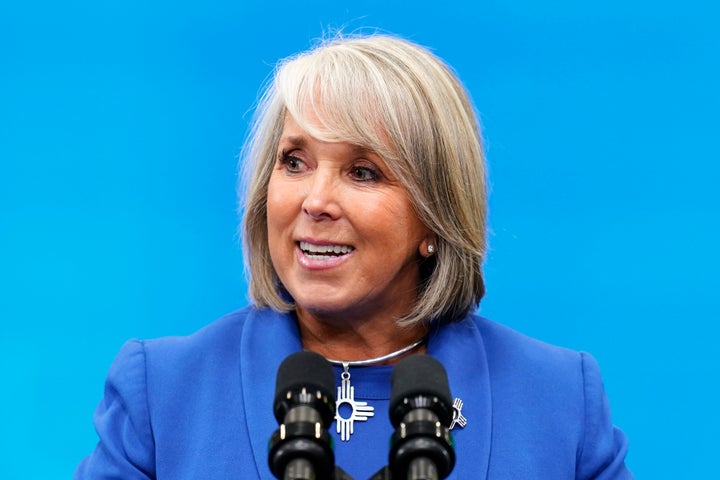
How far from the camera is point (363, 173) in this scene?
1756 mm

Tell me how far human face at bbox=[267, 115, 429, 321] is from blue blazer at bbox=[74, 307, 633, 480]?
145mm

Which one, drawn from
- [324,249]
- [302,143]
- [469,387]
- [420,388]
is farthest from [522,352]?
[420,388]

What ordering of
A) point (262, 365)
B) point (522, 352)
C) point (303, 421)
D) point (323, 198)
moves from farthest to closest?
point (522, 352) → point (262, 365) → point (323, 198) → point (303, 421)

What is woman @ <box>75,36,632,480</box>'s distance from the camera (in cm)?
171

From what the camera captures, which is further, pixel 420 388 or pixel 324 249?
pixel 324 249

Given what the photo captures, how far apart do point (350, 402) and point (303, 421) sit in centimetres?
73

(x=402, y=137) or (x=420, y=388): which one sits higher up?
(x=402, y=137)

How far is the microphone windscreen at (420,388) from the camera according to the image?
1.10 metres

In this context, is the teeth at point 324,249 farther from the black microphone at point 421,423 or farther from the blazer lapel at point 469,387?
the black microphone at point 421,423

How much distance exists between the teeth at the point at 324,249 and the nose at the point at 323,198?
0.15ft

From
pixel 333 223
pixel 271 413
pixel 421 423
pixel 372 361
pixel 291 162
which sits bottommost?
pixel 421 423

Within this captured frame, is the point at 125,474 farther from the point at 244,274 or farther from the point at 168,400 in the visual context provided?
the point at 244,274

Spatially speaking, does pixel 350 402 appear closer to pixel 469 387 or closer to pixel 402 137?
pixel 469 387

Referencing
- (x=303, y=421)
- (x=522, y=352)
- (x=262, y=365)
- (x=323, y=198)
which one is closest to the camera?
(x=303, y=421)
